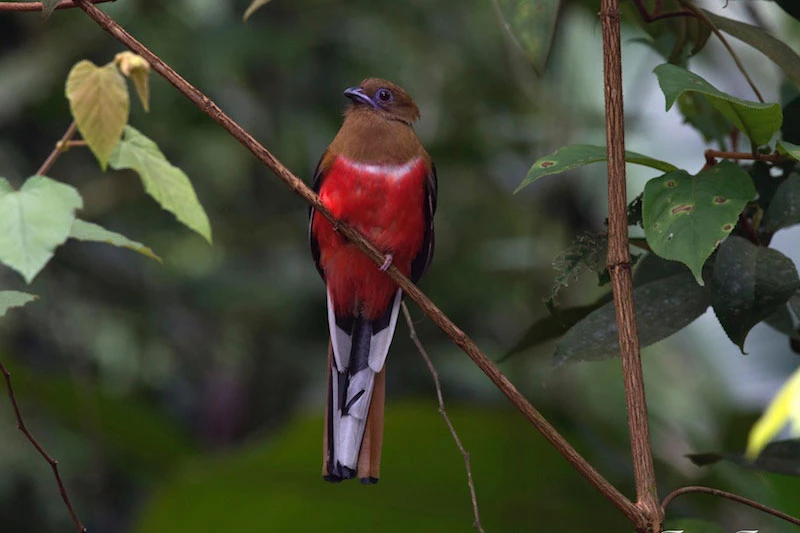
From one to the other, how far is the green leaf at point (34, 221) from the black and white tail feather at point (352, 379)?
2.17 feet

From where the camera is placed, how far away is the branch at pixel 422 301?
133cm

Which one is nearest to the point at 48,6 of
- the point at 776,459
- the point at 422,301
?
the point at 422,301

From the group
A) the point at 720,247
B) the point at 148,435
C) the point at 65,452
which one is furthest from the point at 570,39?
the point at 720,247

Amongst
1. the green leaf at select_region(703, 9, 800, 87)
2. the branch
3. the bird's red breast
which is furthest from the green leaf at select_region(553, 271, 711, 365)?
the bird's red breast

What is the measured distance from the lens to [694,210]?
4.53 feet

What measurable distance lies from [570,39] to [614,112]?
3171 mm

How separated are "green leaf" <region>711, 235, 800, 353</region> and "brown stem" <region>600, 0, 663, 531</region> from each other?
0.19 metres

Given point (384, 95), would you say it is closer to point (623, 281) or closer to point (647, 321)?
point (647, 321)

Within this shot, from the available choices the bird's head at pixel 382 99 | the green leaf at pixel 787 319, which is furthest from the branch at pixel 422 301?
the bird's head at pixel 382 99

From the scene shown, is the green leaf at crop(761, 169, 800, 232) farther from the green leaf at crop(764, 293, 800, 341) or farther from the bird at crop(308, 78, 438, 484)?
the bird at crop(308, 78, 438, 484)

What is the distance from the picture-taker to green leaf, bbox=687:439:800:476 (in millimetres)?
1768

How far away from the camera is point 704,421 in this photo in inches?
180

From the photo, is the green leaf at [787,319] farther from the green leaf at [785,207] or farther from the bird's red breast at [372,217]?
the bird's red breast at [372,217]

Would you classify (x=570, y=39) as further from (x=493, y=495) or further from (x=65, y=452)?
(x=65, y=452)
